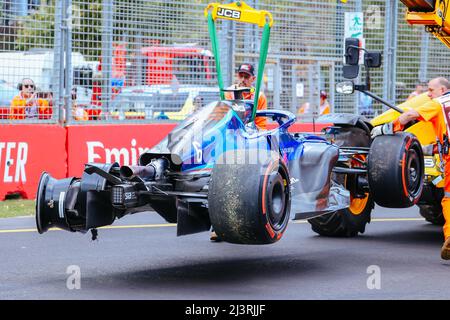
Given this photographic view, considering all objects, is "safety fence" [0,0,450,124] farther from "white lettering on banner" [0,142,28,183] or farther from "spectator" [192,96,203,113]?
"white lettering on banner" [0,142,28,183]

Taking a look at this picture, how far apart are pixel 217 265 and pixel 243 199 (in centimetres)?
170

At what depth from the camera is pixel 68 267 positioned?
8.44 meters

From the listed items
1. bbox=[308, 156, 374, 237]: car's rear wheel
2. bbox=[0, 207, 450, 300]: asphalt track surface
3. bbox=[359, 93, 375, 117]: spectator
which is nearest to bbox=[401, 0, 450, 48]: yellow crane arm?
bbox=[308, 156, 374, 237]: car's rear wheel

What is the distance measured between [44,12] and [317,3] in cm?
577

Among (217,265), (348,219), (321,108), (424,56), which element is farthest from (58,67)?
(424,56)

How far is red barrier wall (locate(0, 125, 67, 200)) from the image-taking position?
1348cm

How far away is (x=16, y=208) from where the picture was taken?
1278 centimetres

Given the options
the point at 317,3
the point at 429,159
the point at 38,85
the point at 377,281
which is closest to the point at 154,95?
the point at 38,85

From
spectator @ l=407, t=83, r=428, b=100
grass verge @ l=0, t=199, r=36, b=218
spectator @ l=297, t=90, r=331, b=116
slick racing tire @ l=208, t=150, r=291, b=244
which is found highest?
spectator @ l=407, t=83, r=428, b=100

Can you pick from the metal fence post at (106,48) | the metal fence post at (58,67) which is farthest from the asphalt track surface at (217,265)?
the metal fence post at (106,48)

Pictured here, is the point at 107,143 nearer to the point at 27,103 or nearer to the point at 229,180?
the point at 27,103

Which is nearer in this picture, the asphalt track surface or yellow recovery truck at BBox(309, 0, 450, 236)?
the asphalt track surface

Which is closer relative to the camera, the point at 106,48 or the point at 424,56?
the point at 106,48

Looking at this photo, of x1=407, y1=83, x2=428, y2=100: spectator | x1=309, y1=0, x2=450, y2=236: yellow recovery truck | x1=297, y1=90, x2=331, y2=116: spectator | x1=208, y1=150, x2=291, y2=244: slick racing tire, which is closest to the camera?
x1=208, y1=150, x2=291, y2=244: slick racing tire
